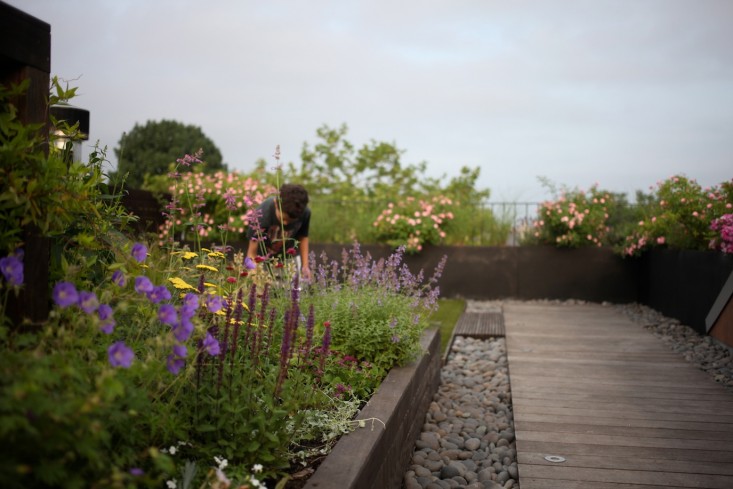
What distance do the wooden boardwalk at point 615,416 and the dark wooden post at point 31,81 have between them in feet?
6.98

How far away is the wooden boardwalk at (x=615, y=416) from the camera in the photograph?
271 centimetres

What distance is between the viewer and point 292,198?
5.04m

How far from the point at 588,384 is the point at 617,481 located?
175 cm

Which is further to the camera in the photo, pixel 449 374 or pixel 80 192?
pixel 449 374

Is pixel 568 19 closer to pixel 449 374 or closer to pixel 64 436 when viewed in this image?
pixel 449 374

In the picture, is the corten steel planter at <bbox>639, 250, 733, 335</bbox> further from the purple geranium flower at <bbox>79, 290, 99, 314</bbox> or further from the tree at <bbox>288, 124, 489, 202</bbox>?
the tree at <bbox>288, 124, 489, 202</bbox>

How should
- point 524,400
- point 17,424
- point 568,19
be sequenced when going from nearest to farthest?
point 17,424 < point 524,400 < point 568,19

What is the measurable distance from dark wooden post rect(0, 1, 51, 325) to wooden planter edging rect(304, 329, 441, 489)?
939 mm

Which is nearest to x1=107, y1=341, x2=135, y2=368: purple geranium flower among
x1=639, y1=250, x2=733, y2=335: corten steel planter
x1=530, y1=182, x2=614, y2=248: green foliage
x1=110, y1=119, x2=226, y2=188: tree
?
x1=639, y1=250, x2=733, y2=335: corten steel planter

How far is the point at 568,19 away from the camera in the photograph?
7938 millimetres

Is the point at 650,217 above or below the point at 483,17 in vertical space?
below

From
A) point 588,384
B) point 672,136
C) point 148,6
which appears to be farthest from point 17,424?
point 672,136

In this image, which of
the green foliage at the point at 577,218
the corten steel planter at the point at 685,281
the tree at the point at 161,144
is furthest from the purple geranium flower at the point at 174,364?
the tree at the point at 161,144

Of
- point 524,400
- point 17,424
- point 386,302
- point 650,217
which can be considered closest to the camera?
point 17,424
